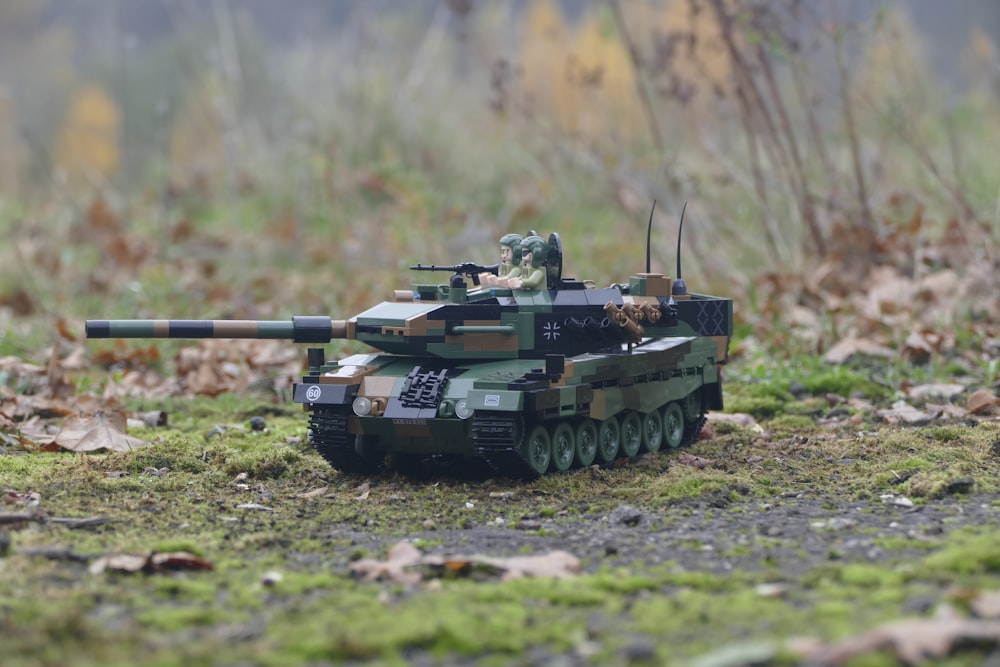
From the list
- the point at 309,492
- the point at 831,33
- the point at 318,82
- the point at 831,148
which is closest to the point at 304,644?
the point at 309,492

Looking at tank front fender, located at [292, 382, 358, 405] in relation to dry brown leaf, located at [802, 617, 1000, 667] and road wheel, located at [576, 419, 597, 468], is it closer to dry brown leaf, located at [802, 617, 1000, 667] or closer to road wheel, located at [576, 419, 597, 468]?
road wheel, located at [576, 419, 597, 468]

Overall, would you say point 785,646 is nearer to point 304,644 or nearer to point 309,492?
point 304,644

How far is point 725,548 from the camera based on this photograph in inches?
265

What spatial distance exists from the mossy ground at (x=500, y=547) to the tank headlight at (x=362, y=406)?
19.2 inches

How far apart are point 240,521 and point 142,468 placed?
1555 millimetres

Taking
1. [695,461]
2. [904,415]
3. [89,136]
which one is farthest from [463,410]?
[89,136]

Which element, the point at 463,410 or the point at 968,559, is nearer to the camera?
the point at 968,559

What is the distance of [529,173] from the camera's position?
69.3 feet

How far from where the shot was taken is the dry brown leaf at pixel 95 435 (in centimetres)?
945

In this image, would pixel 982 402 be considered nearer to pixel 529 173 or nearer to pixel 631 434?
pixel 631 434

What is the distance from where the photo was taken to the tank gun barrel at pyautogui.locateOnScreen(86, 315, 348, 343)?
8.66m

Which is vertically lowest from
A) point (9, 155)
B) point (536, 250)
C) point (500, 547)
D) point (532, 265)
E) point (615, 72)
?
point (500, 547)

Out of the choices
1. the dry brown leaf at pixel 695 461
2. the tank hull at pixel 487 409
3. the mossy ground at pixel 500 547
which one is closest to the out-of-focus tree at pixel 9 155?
the tank hull at pixel 487 409

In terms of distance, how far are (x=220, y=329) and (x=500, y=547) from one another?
2830 millimetres
